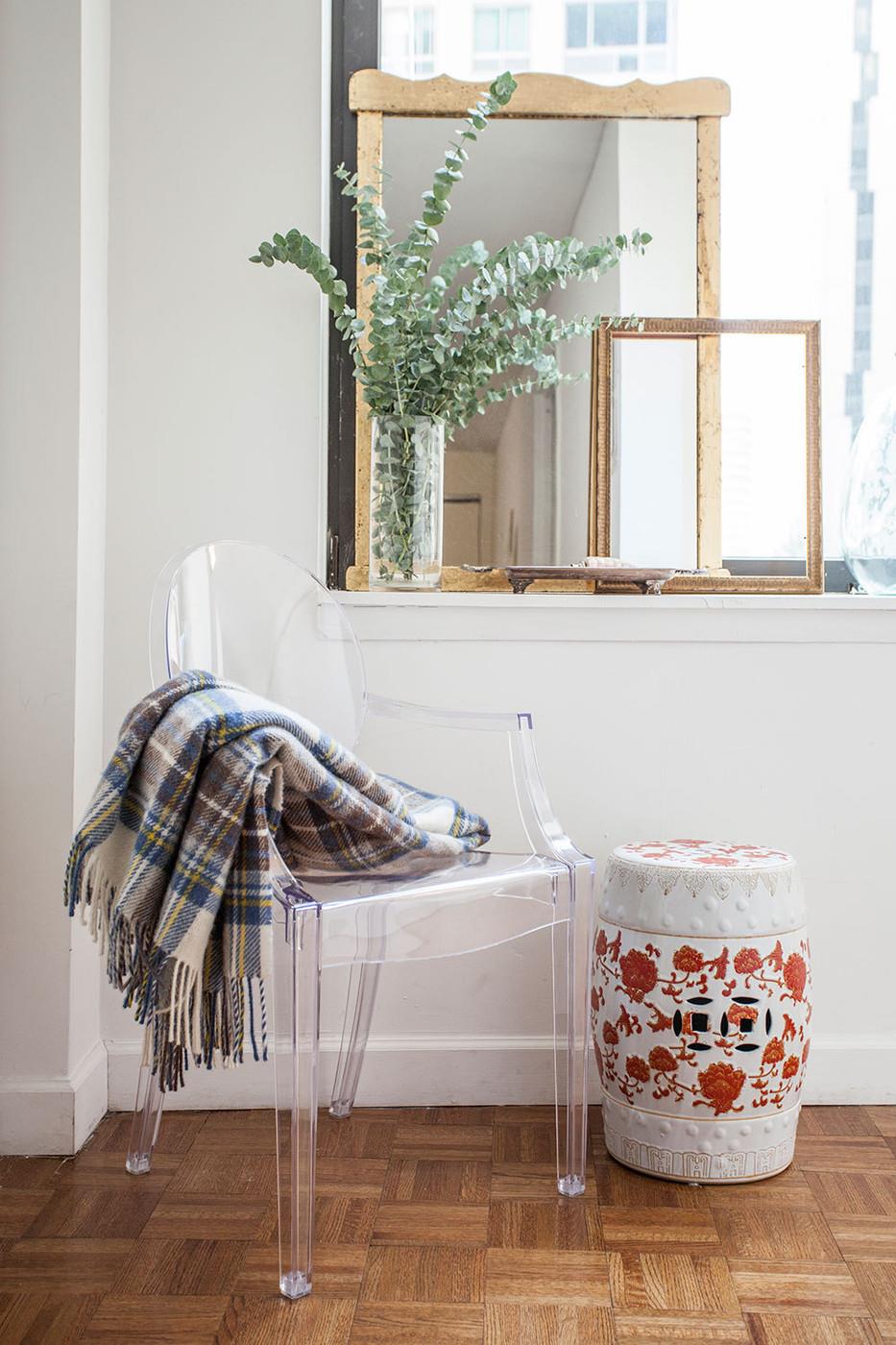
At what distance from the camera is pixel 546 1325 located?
123 cm

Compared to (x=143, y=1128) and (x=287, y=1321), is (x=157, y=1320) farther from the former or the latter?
(x=143, y=1128)

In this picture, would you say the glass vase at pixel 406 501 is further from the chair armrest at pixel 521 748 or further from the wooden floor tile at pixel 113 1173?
the wooden floor tile at pixel 113 1173

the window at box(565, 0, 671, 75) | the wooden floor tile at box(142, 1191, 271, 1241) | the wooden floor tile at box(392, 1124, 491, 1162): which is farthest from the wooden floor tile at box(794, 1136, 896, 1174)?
the window at box(565, 0, 671, 75)

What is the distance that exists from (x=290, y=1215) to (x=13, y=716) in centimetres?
81

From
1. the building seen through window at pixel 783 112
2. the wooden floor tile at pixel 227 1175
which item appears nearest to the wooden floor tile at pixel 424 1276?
the wooden floor tile at pixel 227 1175

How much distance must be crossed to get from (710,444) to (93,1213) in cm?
154

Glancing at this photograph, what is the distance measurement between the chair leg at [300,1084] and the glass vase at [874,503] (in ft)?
3.99

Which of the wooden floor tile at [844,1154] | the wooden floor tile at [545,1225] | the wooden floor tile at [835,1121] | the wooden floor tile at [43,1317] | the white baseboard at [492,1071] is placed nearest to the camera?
the wooden floor tile at [43,1317]

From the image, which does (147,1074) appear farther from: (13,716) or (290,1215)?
(13,716)

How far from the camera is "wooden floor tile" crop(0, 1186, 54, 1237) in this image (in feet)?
4.66

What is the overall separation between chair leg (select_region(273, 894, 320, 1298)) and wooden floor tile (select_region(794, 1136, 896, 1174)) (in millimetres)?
749

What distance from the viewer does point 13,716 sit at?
1667 mm

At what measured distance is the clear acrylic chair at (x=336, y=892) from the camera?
1.27m

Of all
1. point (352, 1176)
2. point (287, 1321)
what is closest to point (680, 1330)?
point (287, 1321)
